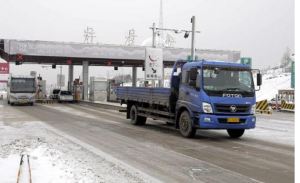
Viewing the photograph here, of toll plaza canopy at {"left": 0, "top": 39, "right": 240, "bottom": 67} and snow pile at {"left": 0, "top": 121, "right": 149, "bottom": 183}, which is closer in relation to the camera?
snow pile at {"left": 0, "top": 121, "right": 149, "bottom": 183}

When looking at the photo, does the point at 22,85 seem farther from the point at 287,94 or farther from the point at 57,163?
the point at 287,94

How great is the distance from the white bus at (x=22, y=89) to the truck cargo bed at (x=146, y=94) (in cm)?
1744

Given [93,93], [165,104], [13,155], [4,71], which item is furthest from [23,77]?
[4,71]

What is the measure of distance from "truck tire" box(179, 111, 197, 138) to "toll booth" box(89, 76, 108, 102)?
30758mm

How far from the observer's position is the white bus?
103 ft

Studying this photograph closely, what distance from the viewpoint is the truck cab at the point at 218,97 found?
10.7 metres

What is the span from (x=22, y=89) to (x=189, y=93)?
2428 cm

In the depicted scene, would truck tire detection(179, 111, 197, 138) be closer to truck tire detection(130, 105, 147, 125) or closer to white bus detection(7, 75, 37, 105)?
truck tire detection(130, 105, 147, 125)

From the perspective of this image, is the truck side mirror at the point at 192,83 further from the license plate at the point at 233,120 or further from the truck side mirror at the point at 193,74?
the license plate at the point at 233,120

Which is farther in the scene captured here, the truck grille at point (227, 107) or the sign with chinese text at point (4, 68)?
the sign with chinese text at point (4, 68)

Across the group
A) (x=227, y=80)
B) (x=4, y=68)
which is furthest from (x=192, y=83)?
(x=4, y=68)

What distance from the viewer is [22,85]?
105 feet

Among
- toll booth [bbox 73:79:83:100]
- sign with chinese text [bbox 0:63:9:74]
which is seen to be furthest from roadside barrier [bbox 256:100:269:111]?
sign with chinese text [bbox 0:63:9:74]

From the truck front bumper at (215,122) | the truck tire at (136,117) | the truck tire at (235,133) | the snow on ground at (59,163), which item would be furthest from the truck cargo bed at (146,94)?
the snow on ground at (59,163)
